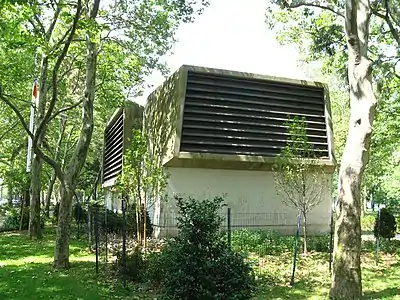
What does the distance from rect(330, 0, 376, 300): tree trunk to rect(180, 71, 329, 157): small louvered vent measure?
26.2 ft

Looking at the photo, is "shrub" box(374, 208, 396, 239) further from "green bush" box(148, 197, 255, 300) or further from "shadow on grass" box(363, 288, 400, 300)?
"green bush" box(148, 197, 255, 300)

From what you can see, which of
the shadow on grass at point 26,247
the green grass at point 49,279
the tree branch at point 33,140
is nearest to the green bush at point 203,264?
the green grass at point 49,279

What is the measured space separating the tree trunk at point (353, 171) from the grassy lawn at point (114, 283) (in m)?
0.88

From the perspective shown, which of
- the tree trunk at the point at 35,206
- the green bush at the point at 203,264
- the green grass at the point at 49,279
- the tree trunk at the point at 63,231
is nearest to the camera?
the green bush at the point at 203,264

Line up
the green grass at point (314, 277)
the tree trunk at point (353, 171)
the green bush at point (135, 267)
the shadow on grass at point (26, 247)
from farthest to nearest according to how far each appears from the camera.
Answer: the shadow on grass at point (26, 247)
the green bush at point (135, 267)
the green grass at point (314, 277)
the tree trunk at point (353, 171)

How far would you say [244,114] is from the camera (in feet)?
54.6

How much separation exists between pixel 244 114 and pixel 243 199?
3341mm

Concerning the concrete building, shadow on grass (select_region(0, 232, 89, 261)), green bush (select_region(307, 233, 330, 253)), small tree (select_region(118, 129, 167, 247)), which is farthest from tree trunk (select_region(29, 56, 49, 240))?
green bush (select_region(307, 233, 330, 253))

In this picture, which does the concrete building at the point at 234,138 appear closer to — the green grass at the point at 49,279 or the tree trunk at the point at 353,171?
the green grass at the point at 49,279

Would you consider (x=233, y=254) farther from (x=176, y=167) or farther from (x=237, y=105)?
(x=237, y=105)

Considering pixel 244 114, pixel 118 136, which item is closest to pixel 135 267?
pixel 244 114

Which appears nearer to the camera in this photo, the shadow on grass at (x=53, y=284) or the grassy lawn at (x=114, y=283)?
the shadow on grass at (x=53, y=284)

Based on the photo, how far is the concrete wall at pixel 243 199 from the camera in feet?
52.0

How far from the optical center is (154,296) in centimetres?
832
